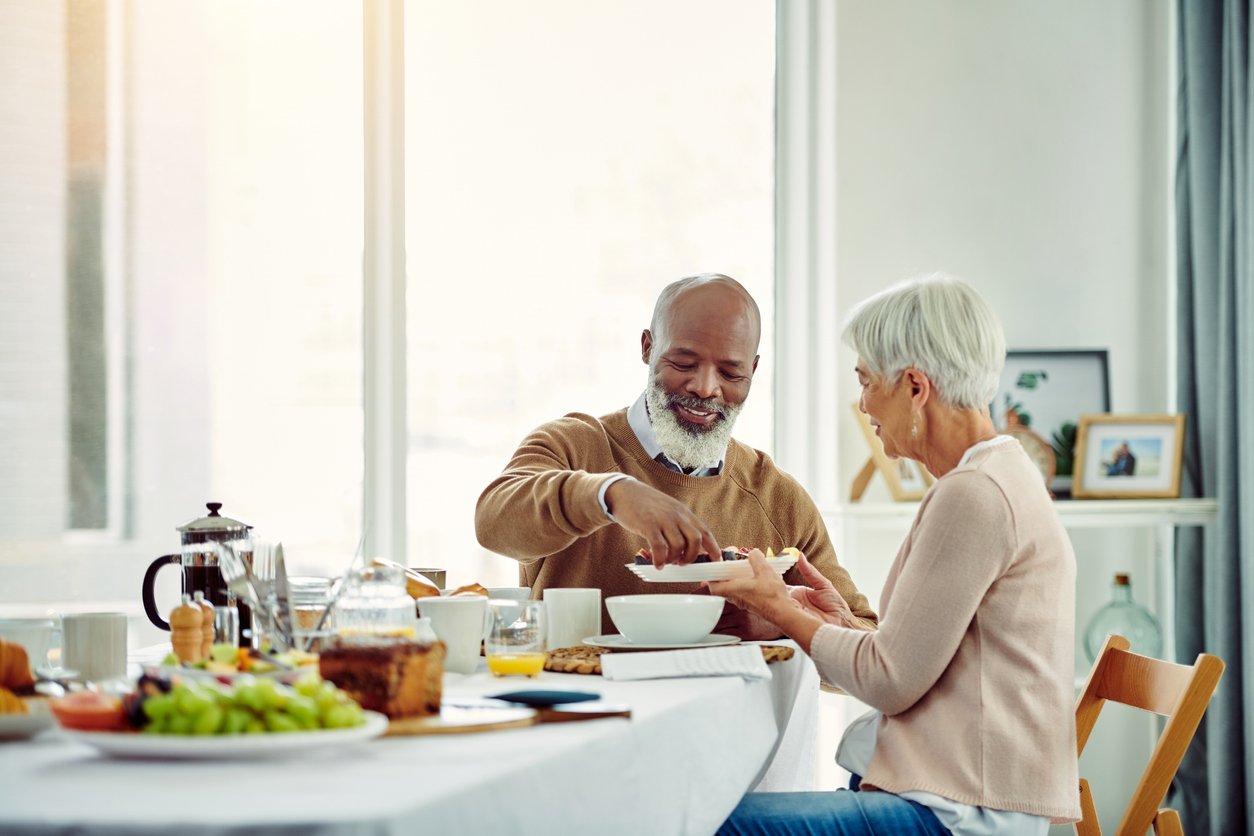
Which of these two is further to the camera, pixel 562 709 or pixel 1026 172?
pixel 1026 172

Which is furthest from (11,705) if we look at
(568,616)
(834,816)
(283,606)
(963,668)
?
(963,668)

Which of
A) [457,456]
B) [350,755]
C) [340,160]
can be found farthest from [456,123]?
[350,755]

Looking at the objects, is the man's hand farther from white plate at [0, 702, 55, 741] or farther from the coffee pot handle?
white plate at [0, 702, 55, 741]

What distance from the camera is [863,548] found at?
11.9 ft

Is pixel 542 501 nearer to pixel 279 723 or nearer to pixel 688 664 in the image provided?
pixel 688 664

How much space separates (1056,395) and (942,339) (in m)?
2.00

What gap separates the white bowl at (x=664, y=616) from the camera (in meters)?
1.77

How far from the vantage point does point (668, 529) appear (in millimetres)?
1759

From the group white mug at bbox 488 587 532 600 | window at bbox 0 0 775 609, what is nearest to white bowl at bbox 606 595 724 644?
white mug at bbox 488 587 532 600

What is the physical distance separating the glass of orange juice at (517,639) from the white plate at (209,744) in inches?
23.3

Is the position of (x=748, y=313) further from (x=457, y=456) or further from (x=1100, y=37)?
(x=1100, y=37)

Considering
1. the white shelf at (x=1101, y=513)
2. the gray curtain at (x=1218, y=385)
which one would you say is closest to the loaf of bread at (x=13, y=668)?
the white shelf at (x=1101, y=513)

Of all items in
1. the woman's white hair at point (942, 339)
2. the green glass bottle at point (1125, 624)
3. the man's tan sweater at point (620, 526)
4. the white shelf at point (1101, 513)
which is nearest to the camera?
the woman's white hair at point (942, 339)

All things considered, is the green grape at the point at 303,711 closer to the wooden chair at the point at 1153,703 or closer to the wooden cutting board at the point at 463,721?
the wooden cutting board at the point at 463,721
